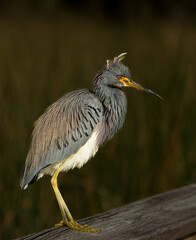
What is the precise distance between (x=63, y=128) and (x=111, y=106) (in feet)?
0.77

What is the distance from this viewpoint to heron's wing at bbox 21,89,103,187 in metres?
1.93

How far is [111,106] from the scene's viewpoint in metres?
2.02

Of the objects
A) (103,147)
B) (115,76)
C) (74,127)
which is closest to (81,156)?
(74,127)

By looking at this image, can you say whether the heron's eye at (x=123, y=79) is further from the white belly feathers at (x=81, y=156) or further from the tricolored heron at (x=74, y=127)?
the white belly feathers at (x=81, y=156)

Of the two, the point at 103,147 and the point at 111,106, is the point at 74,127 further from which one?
the point at 103,147

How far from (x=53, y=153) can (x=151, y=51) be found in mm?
2353

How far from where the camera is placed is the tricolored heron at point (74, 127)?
194 cm

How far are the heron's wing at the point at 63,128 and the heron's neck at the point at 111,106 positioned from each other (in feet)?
0.12

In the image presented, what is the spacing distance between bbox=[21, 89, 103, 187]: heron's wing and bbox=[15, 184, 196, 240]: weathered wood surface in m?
0.31

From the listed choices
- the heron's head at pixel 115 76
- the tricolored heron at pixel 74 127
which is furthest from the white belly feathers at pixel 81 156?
the heron's head at pixel 115 76

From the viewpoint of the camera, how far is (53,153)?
1965 millimetres

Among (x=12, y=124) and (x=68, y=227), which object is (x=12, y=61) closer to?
(x=12, y=124)

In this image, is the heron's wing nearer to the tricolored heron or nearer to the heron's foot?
→ the tricolored heron

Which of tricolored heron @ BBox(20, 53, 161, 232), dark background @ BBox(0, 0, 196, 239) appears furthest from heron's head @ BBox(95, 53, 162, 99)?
dark background @ BBox(0, 0, 196, 239)
